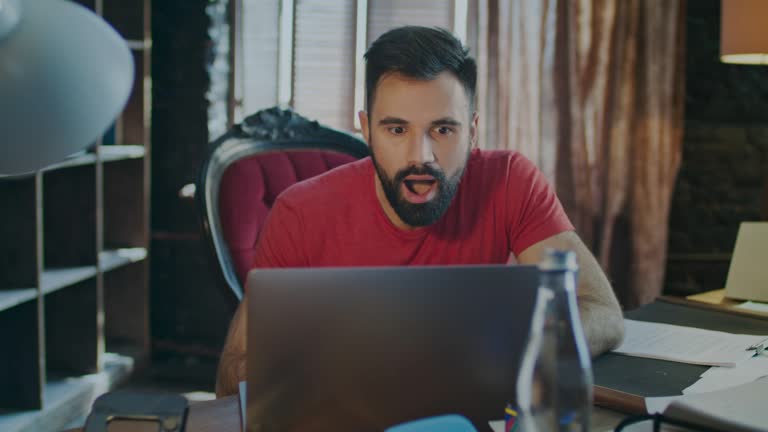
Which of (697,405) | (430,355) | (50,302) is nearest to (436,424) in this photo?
(430,355)

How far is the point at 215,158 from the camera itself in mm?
1759

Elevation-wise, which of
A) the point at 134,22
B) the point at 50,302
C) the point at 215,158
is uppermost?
the point at 134,22

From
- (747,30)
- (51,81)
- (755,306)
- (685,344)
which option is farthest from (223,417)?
(747,30)

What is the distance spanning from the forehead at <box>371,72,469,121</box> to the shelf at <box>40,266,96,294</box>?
1.45 m

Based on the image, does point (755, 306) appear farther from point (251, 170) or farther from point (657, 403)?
point (251, 170)

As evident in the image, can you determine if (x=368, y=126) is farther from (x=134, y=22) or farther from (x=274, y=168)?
(x=134, y=22)

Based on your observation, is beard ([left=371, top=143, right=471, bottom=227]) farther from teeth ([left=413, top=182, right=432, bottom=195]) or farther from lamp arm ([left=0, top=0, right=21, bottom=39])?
lamp arm ([left=0, top=0, right=21, bottom=39])

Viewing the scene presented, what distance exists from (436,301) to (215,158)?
40.9 inches

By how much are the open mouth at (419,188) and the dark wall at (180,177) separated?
74.7 inches

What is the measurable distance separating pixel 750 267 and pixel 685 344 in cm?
46

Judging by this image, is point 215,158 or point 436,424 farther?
point 215,158

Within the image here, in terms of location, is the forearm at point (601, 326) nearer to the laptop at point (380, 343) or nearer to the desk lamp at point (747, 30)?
the laptop at point (380, 343)

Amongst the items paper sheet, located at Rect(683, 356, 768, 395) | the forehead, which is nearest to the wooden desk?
paper sheet, located at Rect(683, 356, 768, 395)

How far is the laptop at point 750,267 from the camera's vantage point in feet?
5.28
